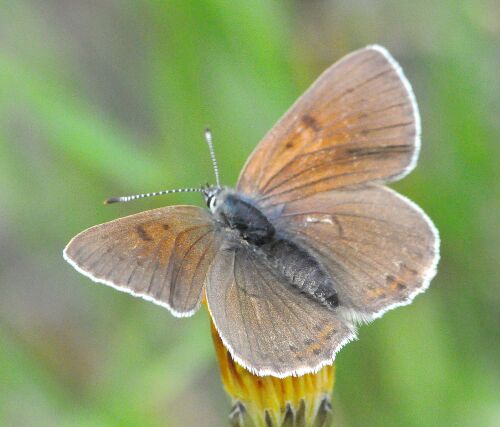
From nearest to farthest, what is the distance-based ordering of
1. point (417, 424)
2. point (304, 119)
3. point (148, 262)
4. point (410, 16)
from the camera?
point (148, 262) < point (304, 119) < point (417, 424) < point (410, 16)

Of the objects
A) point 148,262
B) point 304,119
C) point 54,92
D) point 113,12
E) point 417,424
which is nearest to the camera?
point 148,262

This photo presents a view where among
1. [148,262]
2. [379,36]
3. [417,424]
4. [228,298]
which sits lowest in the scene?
[417,424]

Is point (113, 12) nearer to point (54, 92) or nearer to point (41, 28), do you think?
point (41, 28)

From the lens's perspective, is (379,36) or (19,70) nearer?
(19,70)

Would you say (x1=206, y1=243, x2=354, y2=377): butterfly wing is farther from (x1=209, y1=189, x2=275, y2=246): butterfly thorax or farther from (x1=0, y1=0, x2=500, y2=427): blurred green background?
(x1=0, y1=0, x2=500, y2=427): blurred green background

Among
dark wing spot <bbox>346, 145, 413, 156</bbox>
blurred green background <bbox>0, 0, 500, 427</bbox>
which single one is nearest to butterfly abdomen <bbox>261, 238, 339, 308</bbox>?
dark wing spot <bbox>346, 145, 413, 156</bbox>

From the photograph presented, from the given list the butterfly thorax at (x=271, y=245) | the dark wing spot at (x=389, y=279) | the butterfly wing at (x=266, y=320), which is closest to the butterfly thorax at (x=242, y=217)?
the butterfly thorax at (x=271, y=245)

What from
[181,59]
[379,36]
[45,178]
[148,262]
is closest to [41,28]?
[45,178]
